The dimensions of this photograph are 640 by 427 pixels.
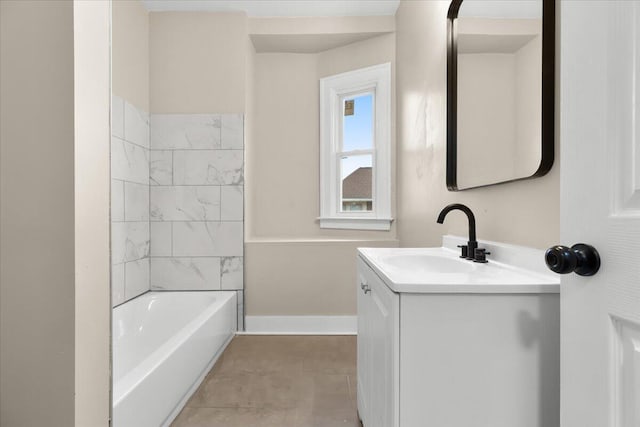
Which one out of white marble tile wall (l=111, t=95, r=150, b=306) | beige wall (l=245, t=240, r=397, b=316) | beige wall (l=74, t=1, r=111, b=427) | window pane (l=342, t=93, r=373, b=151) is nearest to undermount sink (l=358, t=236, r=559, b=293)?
beige wall (l=74, t=1, r=111, b=427)

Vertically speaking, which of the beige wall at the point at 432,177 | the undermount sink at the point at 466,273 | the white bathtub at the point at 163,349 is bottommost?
the white bathtub at the point at 163,349

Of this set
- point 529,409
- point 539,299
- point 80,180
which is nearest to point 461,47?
point 539,299

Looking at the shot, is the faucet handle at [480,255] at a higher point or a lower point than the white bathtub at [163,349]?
higher

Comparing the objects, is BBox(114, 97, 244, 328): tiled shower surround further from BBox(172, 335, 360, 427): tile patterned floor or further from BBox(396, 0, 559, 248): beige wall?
BBox(396, 0, 559, 248): beige wall

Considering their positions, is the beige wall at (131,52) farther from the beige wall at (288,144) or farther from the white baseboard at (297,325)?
the white baseboard at (297,325)

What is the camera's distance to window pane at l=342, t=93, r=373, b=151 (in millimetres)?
3100

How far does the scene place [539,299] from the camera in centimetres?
79

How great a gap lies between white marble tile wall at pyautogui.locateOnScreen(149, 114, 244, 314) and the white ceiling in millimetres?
845

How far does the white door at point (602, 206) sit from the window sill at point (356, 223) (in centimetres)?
227

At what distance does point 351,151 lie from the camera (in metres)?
3.12

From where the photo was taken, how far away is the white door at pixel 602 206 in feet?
1.67

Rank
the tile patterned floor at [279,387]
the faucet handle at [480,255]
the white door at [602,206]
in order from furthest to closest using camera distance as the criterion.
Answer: the tile patterned floor at [279,387]
the faucet handle at [480,255]
the white door at [602,206]

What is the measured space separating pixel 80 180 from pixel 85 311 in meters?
0.35

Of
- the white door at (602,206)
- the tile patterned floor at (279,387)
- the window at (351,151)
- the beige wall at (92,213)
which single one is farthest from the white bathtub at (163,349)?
the white door at (602,206)
